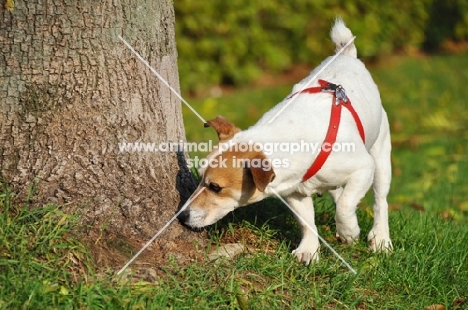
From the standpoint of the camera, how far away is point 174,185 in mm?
4754

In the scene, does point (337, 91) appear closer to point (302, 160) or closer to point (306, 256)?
point (302, 160)

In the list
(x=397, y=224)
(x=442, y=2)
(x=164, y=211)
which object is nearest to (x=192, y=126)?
(x=397, y=224)

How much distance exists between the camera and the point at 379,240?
5.28 meters

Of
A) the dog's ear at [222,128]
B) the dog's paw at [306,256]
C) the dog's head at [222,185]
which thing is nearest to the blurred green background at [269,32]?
the dog's ear at [222,128]

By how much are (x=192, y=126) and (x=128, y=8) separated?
672cm

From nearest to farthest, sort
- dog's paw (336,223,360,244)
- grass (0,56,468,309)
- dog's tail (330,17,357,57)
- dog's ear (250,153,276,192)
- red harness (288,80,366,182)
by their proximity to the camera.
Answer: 1. grass (0,56,468,309)
2. dog's ear (250,153,276,192)
3. red harness (288,80,366,182)
4. dog's paw (336,223,360,244)
5. dog's tail (330,17,357,57)

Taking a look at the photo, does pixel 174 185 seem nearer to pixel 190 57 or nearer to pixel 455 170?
pixel 455 170

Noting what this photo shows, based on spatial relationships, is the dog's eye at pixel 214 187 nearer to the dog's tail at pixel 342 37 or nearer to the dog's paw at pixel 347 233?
the dog's paw at pixel 347 233

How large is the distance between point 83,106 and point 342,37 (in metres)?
2.49

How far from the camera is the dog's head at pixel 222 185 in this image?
15.2 feet

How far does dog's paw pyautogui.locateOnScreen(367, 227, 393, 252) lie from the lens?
5144mm

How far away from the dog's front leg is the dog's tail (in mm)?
1491

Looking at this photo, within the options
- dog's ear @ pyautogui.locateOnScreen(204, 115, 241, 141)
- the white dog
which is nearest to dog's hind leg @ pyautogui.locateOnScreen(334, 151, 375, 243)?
the white dog

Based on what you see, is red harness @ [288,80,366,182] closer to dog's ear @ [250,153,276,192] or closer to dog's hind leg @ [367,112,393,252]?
dog's ear @ [250,153,276,192]
